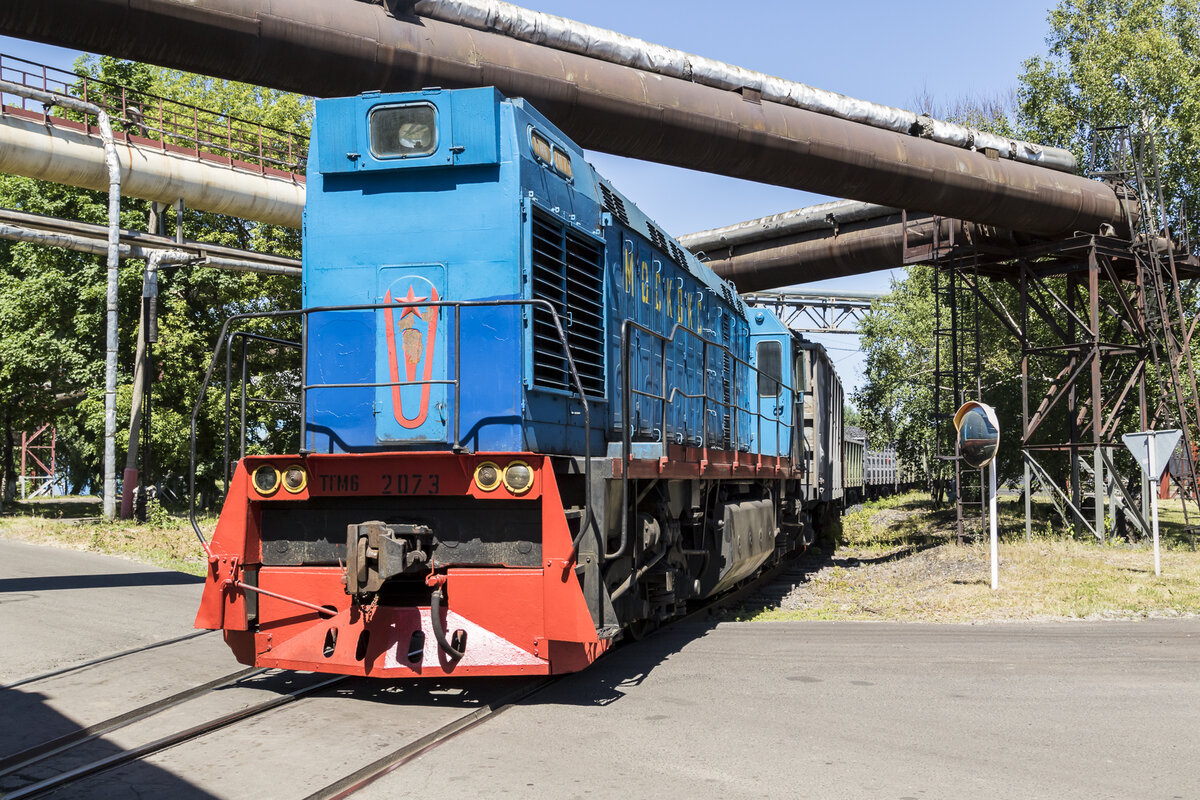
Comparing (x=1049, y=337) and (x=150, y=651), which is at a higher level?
(x=1049, y=337)

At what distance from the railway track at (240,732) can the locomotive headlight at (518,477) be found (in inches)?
55.5

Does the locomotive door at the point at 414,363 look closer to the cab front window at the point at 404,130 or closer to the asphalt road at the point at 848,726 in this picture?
the cab front window at the point at 404,130

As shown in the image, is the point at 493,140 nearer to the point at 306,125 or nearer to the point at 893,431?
the point at 306,125

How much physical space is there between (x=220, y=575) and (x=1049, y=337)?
23984 mm

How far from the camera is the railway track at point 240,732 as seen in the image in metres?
4.91

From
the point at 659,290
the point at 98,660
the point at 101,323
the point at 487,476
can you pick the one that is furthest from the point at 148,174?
the point at 487,476

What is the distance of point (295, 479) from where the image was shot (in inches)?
265

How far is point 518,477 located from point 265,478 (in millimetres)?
1804

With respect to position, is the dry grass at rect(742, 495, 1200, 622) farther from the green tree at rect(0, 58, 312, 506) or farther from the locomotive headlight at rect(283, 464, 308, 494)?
the green tree at rect(0, 58, 312, 506)

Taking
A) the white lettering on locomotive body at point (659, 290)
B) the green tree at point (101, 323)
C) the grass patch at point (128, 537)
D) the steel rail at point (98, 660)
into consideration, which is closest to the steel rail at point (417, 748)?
the steel rail at point (98, 660)

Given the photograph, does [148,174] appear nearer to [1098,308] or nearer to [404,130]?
Result: [404,130]

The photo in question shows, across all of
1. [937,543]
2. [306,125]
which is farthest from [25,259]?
[937,543]

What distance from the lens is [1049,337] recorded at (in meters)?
26.0

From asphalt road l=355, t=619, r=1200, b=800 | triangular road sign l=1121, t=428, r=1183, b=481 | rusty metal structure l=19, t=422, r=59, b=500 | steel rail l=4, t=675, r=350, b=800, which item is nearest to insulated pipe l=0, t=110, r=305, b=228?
steel rail l=4, t=675, r=350, b=800
